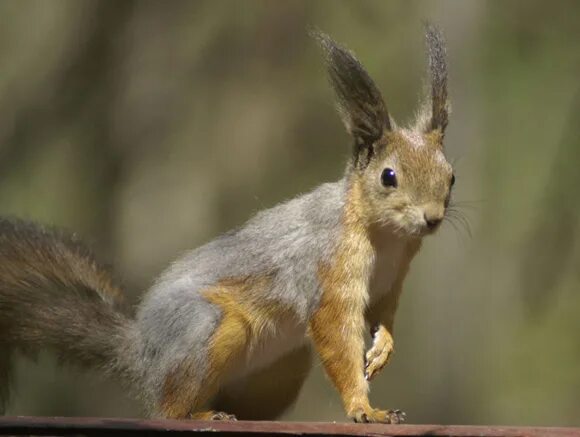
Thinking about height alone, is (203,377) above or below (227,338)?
below

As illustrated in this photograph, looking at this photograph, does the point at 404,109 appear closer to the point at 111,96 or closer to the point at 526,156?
the point at 526,156

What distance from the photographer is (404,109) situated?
738 cm

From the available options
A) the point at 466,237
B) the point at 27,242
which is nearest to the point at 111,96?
the point at 466,237

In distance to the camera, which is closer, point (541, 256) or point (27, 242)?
point (27, 242)

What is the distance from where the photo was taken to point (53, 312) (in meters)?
4.25

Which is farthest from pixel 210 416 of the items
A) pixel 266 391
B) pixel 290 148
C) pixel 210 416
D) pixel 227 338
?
pixel 290 148

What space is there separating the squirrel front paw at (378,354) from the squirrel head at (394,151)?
398mm

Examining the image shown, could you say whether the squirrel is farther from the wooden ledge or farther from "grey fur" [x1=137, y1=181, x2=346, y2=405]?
the wooden ledge

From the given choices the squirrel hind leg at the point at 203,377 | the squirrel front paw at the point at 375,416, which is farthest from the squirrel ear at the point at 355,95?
the squirrel front paw at the point at 375,416

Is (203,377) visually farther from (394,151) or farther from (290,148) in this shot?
(290,148)

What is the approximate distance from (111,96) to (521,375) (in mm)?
3079

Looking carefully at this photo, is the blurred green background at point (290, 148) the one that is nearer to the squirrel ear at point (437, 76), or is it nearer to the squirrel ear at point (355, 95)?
the squirrel ear at point (437, 76)

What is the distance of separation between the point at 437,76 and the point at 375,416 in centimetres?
112

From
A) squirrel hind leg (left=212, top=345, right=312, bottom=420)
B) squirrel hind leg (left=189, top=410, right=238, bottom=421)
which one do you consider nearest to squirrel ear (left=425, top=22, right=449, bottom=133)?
squirrel hind leg (left=212, top=345, right=312, bottom=420)
